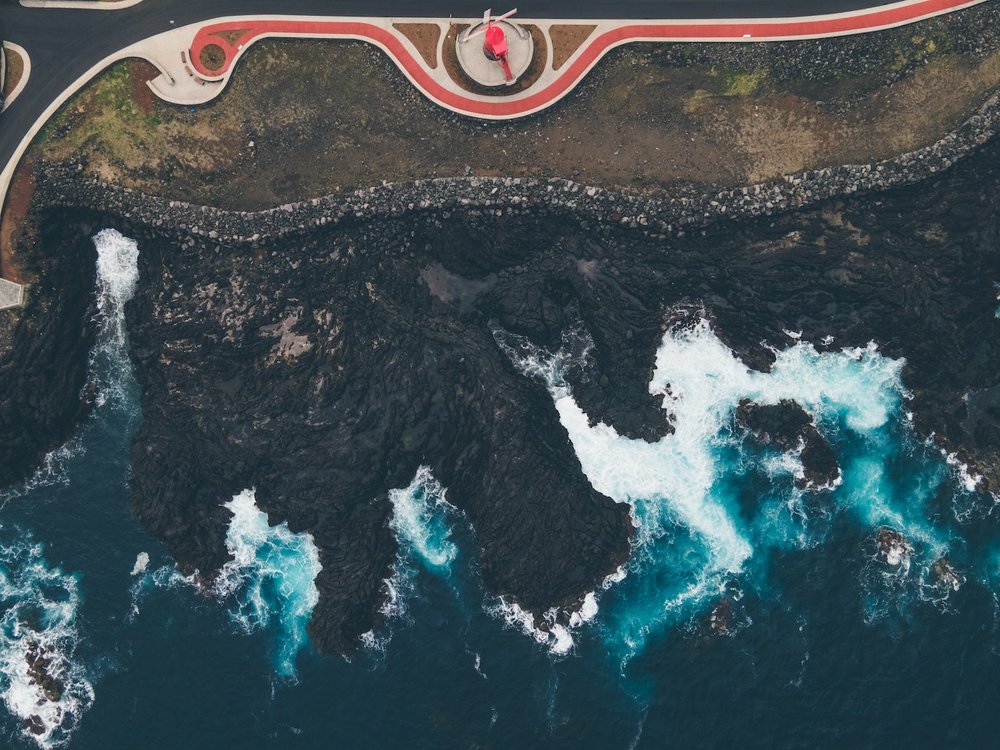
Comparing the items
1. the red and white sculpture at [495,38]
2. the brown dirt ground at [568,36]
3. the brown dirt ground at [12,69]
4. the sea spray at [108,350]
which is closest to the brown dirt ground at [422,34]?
the red and white sculpture at [495,38]

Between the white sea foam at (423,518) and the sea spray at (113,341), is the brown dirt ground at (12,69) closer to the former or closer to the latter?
the sea spray at (113,341)

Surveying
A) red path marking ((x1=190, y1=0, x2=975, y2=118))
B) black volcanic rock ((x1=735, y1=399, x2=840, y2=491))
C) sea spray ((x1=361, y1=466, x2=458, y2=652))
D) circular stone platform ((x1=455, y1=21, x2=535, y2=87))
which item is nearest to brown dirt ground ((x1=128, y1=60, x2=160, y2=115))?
→ red path marking ((x1=190, y1=0, x2=975, y2=118))

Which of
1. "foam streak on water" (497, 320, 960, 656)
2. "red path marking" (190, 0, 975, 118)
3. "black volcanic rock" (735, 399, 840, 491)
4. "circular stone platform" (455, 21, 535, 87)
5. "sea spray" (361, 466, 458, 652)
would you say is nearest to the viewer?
"red path marking" (190, 0, 975, 118)

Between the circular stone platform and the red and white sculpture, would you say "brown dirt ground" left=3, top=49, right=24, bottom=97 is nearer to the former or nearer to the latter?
the circular stone platform

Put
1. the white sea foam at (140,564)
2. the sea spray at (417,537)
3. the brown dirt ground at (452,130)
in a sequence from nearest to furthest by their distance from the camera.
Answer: the brown dirt ground at (452,130), the white sea foam at (140,564), the sea spray at (417,537)

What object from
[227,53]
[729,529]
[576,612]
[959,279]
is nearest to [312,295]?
[227,53]

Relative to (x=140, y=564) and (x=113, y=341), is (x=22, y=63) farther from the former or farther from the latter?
(x=140, y=564)

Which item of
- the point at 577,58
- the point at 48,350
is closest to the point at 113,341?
the point at 48,350
